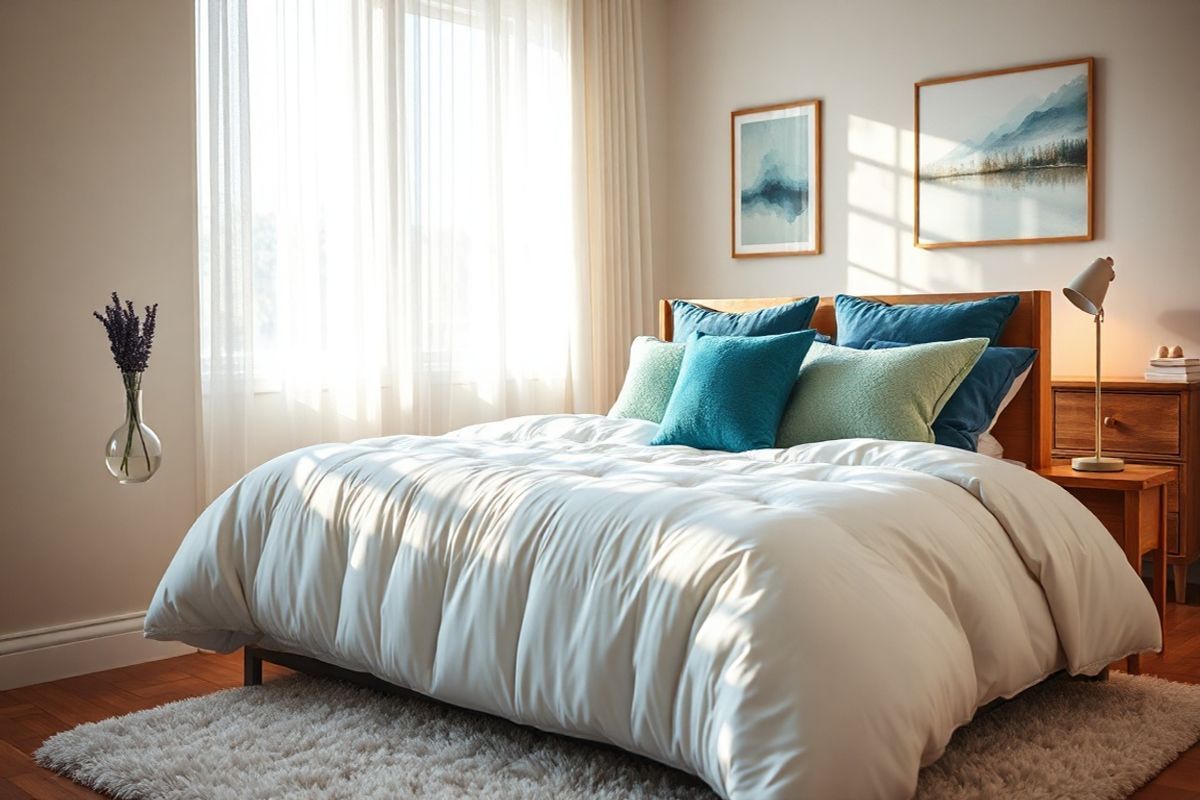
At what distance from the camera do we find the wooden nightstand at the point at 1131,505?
135 inches

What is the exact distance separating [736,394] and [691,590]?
1.31 meters

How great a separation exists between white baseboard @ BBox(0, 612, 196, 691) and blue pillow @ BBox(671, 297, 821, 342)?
202 cm

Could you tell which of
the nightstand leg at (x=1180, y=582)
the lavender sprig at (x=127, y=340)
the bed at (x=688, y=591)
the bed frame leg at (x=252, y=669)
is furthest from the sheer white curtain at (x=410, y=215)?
the nightstand leg at (x=1180, y=582)

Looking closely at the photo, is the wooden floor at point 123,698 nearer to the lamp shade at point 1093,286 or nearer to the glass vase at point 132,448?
the glass vase at point 132,448

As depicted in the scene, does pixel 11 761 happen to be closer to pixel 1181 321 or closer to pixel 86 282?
pixel 86 282

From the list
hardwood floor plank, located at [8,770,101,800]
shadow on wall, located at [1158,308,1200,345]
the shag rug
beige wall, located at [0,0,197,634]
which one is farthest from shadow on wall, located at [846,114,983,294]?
hardwood floor plank, located at [8,770,101,800]

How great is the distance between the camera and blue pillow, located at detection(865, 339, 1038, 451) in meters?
3.43

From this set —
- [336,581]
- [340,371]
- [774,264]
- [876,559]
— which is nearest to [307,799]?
[336,581]

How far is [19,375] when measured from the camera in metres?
3.49

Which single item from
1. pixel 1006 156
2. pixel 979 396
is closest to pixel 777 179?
pixel 1006 156

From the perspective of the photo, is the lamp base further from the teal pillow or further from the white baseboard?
the white baseboard

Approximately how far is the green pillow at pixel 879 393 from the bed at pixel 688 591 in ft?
0.92

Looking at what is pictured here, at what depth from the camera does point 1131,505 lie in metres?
3.44

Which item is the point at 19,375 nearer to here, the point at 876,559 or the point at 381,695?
the point at 381,695
